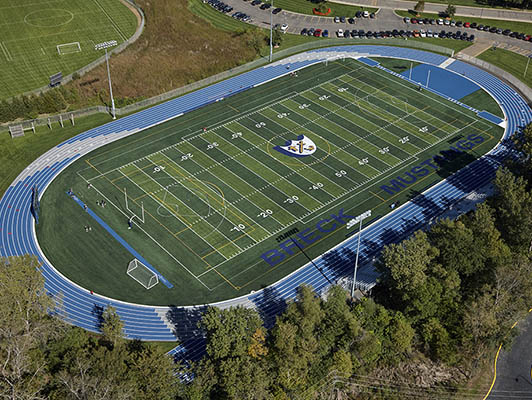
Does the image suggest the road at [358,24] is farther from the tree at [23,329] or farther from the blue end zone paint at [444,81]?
the tree at [23,329]

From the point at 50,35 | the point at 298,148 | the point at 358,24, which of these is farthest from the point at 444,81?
the point at 50,35

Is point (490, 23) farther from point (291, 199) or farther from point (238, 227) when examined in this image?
point (238, 227)

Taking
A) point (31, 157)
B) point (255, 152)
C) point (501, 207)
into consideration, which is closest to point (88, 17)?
point (31, 157)

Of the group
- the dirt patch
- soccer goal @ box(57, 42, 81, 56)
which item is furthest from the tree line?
soccer goal @ box(57, 42, 81, 56)

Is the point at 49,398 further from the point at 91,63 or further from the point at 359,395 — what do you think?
the point at 91,63

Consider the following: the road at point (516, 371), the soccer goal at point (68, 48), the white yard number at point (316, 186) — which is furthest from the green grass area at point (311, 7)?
the road at point (516, 371)

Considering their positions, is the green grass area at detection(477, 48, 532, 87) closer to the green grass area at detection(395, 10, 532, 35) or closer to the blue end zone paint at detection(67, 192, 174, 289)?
the green grass area at detection(395, 10, 532, 35)
